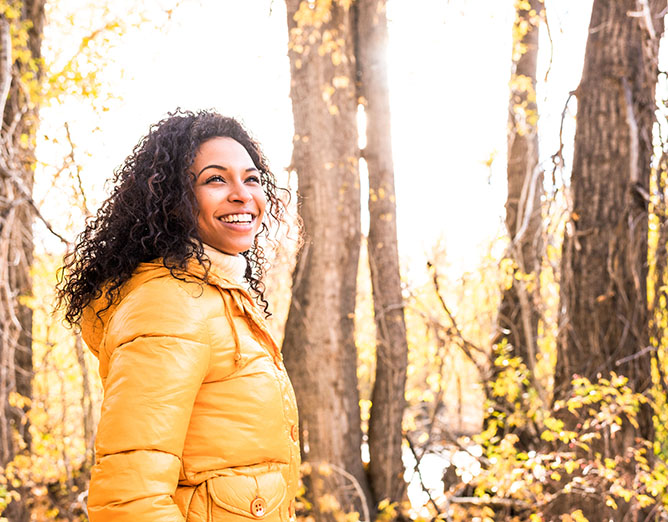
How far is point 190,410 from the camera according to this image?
152 cm

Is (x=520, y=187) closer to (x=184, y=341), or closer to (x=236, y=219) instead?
(x=236, y=219)

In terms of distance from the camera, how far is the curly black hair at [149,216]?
177 centimetres

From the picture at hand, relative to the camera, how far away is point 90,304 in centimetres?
182

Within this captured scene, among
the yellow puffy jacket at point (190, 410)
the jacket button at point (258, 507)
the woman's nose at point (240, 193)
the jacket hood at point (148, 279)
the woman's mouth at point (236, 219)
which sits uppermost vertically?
the woman's nose at point (240, 193)

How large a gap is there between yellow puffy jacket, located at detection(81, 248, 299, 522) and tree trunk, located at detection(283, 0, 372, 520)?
3.61 metres

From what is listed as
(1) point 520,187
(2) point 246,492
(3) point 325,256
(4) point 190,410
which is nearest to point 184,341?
(4) point 190,410

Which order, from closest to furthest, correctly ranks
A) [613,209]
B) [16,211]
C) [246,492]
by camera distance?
[246,492] → [16,211] → [613,209]

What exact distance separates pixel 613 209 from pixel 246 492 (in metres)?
3.59

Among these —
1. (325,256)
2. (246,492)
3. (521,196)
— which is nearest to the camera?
(246,492)

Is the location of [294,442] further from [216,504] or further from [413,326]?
[413,326]

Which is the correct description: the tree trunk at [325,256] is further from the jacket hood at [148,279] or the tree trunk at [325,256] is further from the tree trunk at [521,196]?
the jacket hood at [148,279]

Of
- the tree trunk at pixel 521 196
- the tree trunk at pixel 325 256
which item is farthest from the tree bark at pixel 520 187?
the tree trunk at pixel 325 256

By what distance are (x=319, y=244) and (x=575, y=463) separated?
236cm

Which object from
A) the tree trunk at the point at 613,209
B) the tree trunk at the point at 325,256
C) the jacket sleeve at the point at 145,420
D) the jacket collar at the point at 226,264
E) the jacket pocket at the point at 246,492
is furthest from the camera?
the tree trunk at the point at 325,256
